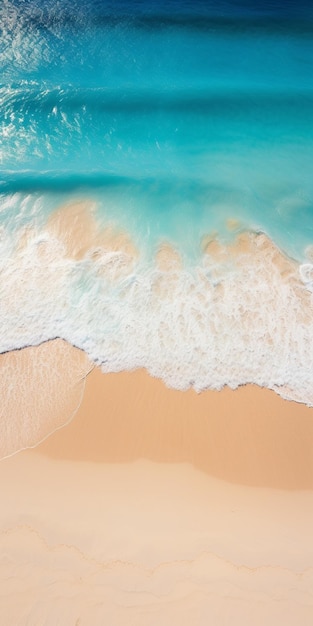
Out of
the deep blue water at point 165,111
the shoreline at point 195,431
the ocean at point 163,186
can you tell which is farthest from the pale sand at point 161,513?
the deep blue water at point 165,111

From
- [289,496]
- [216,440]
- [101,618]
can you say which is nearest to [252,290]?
[216,440]

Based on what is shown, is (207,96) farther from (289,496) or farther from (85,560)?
(85,560)

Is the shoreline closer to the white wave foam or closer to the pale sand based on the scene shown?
the pale sand

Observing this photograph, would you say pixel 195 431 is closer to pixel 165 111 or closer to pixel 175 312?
pixel 175 312

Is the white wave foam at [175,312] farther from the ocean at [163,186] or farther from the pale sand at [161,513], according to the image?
the pale sand at [161,513]

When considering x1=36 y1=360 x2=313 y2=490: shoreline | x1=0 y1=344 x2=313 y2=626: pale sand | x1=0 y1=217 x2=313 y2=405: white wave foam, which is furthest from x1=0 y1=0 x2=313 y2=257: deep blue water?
x1=0 y1=344 x2=313 y2=626: pale sand
